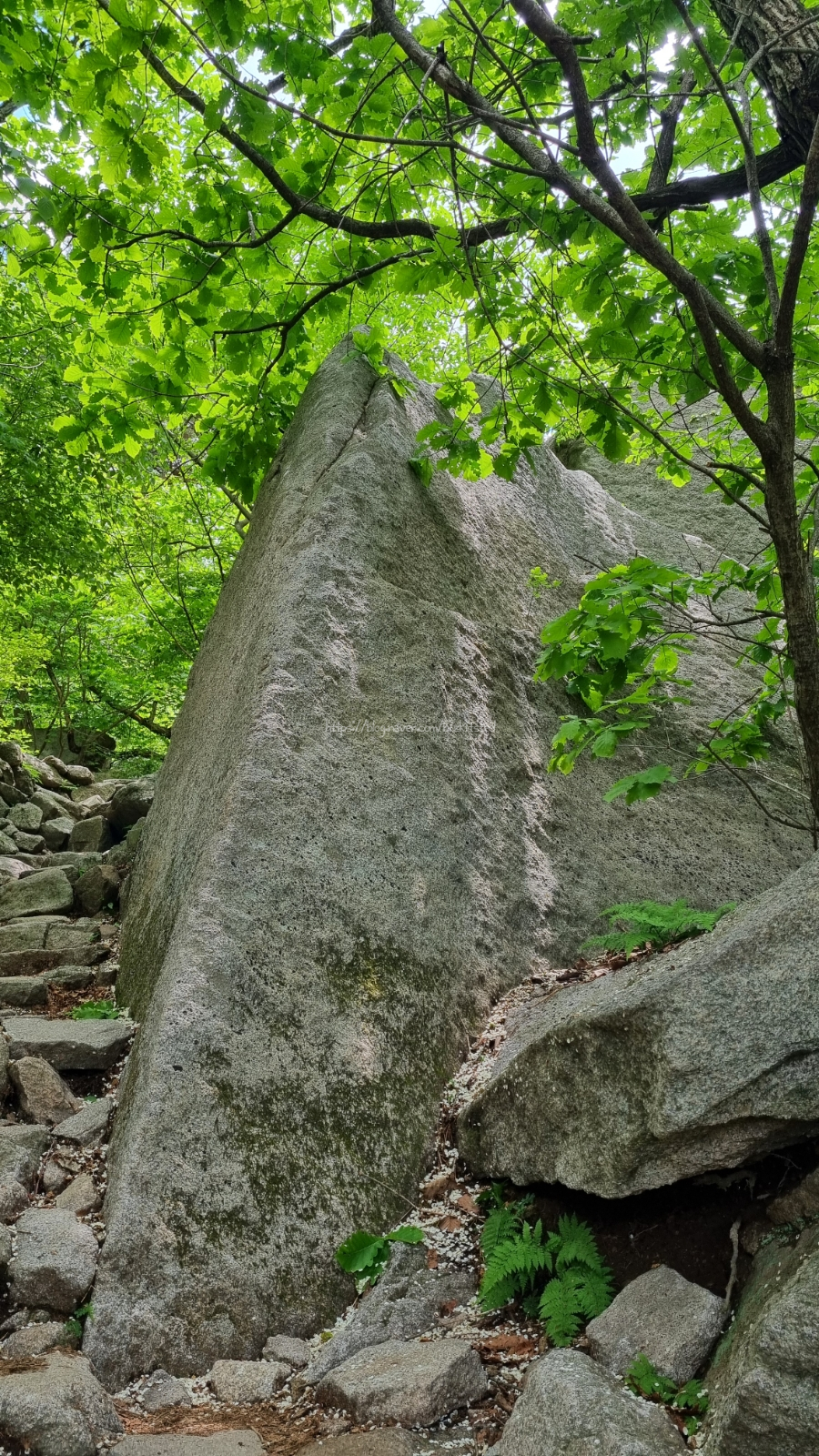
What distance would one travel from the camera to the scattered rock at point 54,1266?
2.79 metres

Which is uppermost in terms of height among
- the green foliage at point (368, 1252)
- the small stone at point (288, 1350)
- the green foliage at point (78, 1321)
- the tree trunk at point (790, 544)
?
the tree trunk at point (790, 544)

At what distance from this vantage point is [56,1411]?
2273 millimetres

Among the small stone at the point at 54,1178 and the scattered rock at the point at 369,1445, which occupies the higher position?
the scattered rock at the point at 369,1445

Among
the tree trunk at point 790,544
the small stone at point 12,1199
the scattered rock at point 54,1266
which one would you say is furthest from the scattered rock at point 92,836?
the tree trunk at point 790,544

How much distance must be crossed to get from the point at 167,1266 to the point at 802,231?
401 centimetres

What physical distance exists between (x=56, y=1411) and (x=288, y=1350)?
2.64 ft

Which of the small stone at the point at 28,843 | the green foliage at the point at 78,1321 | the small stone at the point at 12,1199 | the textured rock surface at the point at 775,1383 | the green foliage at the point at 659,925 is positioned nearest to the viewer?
the textured rock surface at the point at 775,1383

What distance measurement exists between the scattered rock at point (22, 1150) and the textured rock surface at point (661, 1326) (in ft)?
7.19

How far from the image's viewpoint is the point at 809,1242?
2264 mm

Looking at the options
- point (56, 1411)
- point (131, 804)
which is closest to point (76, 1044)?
point (56, 1411)

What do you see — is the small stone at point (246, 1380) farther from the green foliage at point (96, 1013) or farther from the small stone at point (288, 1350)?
the green foliage at point (96, 1013)

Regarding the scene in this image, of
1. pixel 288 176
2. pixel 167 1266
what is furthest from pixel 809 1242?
pixel 288 176

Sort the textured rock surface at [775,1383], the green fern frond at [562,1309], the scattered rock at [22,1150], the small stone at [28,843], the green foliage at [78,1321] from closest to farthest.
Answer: the textured rock surface at [775,1383] < the green fern frond at [562,1309] < the green foliage at [78,1321] < the scattered rock at [22,1150] < the small stone at [28,843]

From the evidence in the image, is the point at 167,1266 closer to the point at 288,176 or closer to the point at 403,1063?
the point at 403,1063
